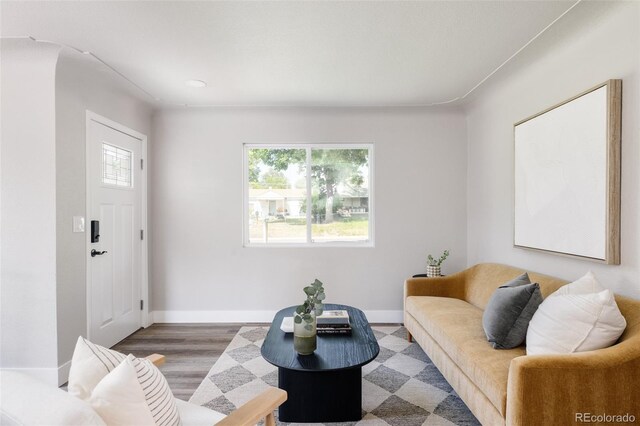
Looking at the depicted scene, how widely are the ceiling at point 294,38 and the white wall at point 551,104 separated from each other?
0.83 feet

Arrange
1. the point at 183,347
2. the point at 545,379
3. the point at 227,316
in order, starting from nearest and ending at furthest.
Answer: the point at 545,379 < the point at 183,347 < the point at 227,316

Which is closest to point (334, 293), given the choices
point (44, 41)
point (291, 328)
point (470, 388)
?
point (291, 328)

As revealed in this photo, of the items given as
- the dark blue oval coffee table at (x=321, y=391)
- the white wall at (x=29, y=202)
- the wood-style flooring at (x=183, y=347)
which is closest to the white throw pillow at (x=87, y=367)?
the dark blue oval coffee table at (x=321, y=391)

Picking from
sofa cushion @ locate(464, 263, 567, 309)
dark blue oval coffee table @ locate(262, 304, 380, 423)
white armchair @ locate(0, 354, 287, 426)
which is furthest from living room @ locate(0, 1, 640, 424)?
white armchair @ locate(0, 354, 287, 426)

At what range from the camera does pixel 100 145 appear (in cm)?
306

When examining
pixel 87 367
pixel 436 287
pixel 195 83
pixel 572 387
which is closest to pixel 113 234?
pixel 195 83

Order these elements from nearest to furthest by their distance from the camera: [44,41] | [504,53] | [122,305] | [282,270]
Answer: [44,41]
[504,53]
[122,305]
[282,270]

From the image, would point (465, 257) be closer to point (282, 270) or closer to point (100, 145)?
point (282, 270)

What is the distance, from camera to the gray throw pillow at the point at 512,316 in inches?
78.0

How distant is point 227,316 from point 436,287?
2.39 metres

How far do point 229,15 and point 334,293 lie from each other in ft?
9.80

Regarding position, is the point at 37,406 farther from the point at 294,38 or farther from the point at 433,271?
the point at 433,271

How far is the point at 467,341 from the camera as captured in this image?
2.11 metres

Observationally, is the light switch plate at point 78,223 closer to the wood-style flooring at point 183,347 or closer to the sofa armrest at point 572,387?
the wood-style flooring at point 183,347
